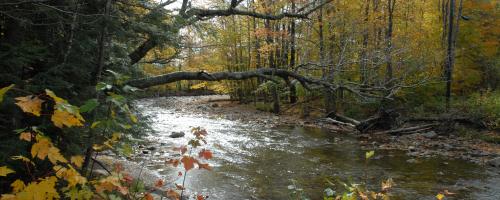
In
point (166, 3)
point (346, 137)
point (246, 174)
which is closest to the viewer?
point (166, 3)

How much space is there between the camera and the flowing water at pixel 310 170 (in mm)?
7809

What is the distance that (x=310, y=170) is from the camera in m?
9.55

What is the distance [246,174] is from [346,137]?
271 inches

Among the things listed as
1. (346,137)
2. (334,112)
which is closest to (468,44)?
(334,112)

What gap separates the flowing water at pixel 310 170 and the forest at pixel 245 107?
2.5 inches

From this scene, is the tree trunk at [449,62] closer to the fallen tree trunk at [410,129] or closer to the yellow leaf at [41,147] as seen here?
the fallen tree trunk at [410,129]

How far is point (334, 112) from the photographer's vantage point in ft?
61.5

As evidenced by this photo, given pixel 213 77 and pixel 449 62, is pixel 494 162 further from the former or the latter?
pixel 449 62

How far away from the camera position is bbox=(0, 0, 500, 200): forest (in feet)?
11.5

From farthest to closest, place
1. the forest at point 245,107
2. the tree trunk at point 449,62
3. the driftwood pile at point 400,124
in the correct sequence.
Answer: the tree trunk at point 449,62, the driftwood pile at point 400,124, the forest at point 245,107

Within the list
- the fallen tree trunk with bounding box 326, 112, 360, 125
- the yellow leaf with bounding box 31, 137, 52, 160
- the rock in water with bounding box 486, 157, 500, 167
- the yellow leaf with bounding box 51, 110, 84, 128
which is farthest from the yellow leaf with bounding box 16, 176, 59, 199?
the fallen tree trunk with bounding box 326, 112, 360, 125

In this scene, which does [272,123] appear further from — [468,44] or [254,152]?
[468,44]

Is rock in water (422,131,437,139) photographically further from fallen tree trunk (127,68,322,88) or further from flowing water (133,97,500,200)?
fallen tree trunk (127,68,322,88)

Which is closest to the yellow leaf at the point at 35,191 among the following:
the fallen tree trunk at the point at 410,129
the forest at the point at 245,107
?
the forest at the point at 245,107
